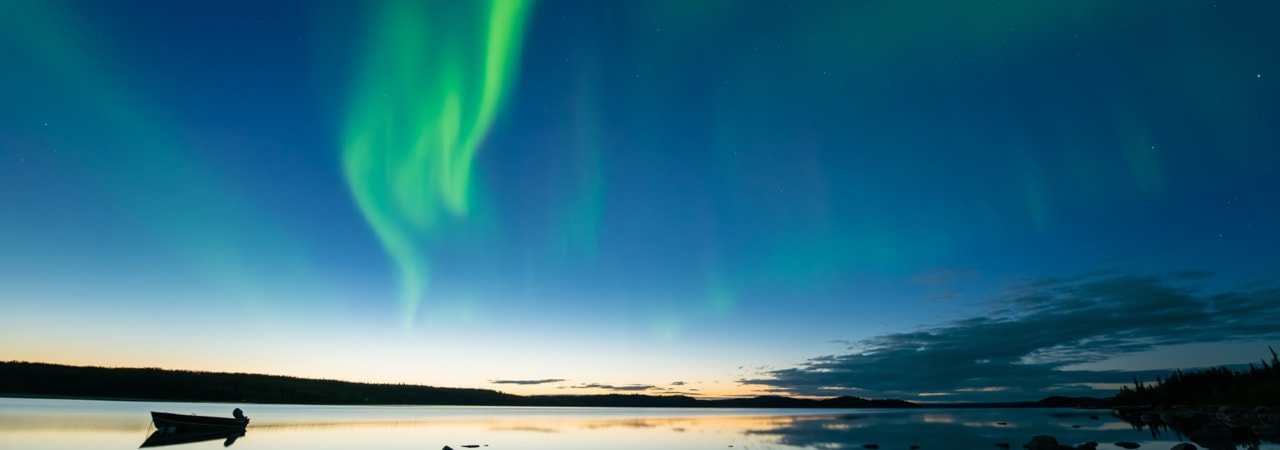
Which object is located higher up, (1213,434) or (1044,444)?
→ (1213,434)

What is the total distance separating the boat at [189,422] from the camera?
56.0 m

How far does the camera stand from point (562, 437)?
234 feet

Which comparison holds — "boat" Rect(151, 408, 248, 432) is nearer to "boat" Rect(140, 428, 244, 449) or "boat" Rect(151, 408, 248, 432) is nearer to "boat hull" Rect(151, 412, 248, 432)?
"boat hull" Rect(151, 412, 248, 432)

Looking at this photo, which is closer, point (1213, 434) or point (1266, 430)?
point (1213, 434)

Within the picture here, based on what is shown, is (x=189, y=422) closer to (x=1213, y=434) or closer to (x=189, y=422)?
(x=189, y=422)

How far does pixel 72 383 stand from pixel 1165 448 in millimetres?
249494

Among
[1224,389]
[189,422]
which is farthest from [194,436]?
[1224,389]

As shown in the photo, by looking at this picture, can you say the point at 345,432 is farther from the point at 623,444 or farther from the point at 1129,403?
the point at 1129,403

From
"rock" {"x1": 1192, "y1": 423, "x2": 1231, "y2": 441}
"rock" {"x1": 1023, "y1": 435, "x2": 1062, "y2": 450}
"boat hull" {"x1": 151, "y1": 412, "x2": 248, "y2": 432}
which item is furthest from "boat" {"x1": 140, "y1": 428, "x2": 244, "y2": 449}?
"rock" {"x1": 1192, "y1": 423, "x2": 1231, "y2": 441}

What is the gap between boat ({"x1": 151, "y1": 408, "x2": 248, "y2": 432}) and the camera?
56.0 metres

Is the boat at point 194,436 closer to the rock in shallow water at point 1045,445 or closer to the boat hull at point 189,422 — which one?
the boat hull at point 189,422

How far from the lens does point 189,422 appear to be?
59.2m

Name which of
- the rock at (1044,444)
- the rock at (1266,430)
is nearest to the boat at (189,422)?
the rock at (1044,444)

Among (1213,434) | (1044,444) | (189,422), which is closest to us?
(1044,444)
